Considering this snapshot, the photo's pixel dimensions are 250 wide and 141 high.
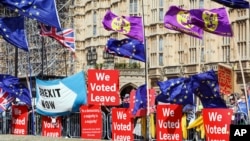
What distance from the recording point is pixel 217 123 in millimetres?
20141

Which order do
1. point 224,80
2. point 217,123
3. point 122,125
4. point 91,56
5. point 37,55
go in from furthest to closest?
point 91,56
point 37,55
point 122,125
point 224,80
point 217,123

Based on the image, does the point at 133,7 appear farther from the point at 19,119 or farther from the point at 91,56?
the point at 19,119

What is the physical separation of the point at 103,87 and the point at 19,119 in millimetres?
4293

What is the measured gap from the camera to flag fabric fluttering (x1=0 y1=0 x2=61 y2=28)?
25225 mm

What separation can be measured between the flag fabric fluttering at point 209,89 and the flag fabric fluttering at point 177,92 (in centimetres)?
49

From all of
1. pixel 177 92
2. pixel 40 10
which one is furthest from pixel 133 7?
pixel 177 92

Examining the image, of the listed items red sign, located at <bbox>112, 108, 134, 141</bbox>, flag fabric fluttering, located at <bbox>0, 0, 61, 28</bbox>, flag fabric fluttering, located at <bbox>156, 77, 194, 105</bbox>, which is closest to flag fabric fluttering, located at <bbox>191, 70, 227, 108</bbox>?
flag fabric fluttering, located at <bbox>156, 77, 194, 105</bbox>

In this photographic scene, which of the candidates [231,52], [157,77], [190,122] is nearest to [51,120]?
[190,122]

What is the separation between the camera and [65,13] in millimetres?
70875

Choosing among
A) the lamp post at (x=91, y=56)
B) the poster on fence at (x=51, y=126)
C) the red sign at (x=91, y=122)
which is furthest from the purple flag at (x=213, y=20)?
the lamp post at (x=91, y=56)

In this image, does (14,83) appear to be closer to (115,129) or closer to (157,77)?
(115,129)

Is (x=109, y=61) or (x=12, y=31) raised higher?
(x=12, y=31)

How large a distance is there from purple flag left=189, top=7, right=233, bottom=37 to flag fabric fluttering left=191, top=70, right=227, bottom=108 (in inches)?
55.3

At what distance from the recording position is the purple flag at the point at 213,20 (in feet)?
67.0
